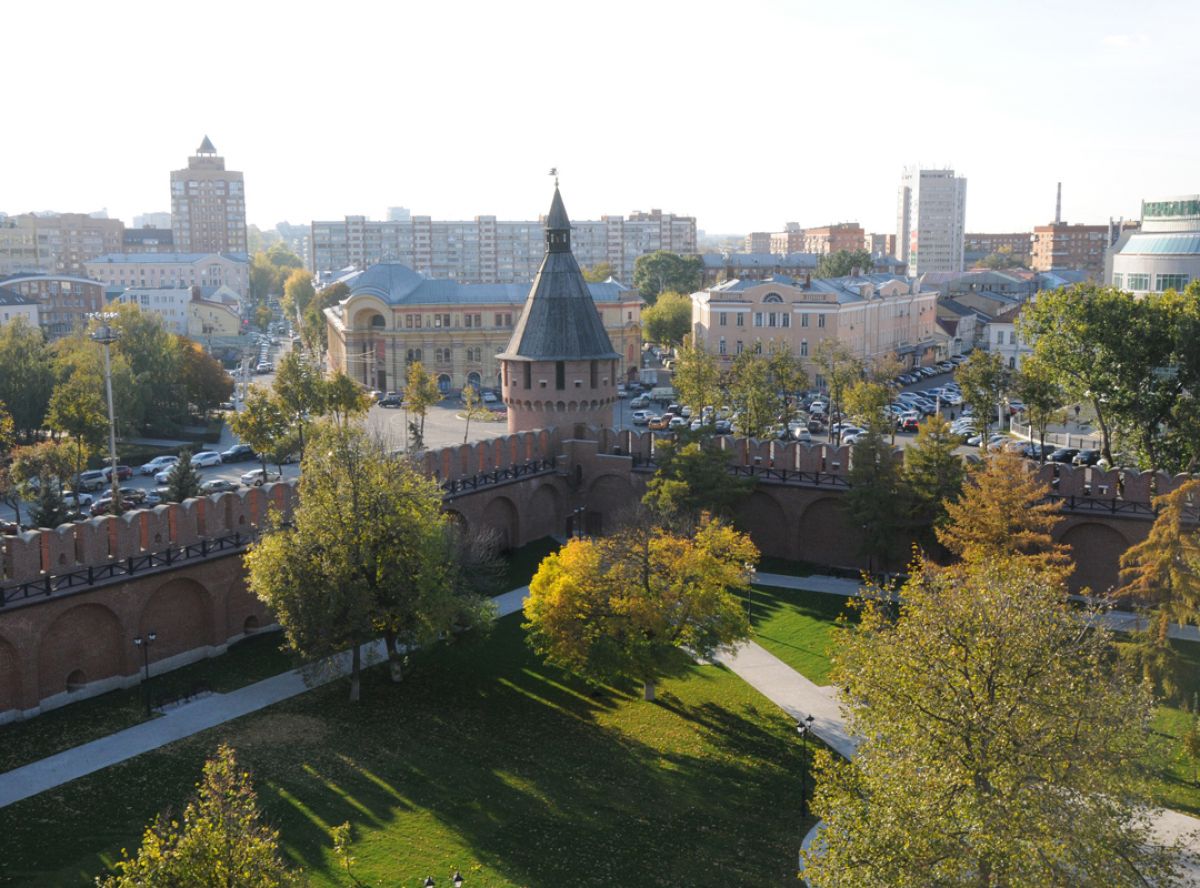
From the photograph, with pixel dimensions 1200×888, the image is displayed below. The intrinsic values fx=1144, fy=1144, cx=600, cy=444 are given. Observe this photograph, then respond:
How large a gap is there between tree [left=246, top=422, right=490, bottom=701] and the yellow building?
5903 centimetres

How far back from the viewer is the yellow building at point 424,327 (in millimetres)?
91062

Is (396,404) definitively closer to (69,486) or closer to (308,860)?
(69,486)

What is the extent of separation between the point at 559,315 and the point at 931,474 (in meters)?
17.8

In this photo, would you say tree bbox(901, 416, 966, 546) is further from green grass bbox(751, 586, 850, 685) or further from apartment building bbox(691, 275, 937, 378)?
apartment building bbox(691, 275, 937, 378)

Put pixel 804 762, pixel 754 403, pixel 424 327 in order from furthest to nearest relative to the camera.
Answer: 1. pixel 424 327
2. pixel 754 403
3. pixel 804 762

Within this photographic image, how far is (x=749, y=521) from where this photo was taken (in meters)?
46.5

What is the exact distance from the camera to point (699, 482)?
42.6 metres

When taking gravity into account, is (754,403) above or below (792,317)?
below

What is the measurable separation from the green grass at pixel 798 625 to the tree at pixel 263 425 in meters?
24.3

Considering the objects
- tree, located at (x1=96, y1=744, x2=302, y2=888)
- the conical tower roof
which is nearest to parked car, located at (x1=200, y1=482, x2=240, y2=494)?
the conical tower roof

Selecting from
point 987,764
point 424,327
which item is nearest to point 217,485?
point 424,327

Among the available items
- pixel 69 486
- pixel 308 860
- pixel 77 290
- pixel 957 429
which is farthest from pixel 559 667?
pixel 77 290

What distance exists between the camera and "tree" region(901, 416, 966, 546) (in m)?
39.1

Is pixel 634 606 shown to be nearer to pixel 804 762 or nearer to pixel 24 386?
pixel 804 762
